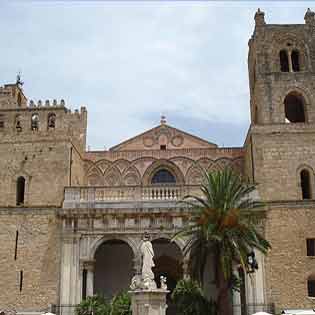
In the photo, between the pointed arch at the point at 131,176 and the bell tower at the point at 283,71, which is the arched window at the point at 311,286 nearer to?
the bell tower at the point at 283,71

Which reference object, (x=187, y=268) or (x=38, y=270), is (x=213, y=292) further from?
(x=38, y=270)

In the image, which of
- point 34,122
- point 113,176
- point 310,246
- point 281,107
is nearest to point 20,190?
point 34,122

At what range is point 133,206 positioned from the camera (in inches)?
1142

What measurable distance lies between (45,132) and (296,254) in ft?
47.5

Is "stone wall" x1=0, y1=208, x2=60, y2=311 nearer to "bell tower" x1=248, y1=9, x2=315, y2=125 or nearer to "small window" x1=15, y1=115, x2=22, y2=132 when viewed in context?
"small window" x1=15, y1=115, x2=22, y2=132

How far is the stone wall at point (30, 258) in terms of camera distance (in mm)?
27672

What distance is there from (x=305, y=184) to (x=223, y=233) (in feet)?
28.2

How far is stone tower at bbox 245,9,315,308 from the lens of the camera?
27422mm

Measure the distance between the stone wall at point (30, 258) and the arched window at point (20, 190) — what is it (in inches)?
56.5

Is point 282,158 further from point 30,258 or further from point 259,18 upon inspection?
point 30,258

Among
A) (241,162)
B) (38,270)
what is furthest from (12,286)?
(241,162)

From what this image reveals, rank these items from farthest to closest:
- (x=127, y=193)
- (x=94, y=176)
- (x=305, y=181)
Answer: (x=94, y=176)
(x=305, y=181)
(x=127, y=193)

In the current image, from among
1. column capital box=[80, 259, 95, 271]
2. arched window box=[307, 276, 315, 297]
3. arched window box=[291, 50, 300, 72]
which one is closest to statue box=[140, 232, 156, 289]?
column capital box=[80, 259, 95, 271]

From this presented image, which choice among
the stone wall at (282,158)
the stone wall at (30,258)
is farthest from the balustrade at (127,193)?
the stone wall at (282,158)
